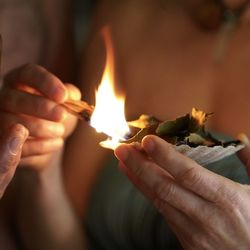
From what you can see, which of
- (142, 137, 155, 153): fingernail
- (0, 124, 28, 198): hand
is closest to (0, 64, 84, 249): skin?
(0, 124, 28, 198): hand

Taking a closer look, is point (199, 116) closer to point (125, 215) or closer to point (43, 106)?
point (43, 106)

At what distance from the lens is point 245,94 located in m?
1.02

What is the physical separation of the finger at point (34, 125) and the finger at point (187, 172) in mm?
255

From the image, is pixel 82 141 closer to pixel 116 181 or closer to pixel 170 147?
pixel 116 181

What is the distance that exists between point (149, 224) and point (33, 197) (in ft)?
0.83

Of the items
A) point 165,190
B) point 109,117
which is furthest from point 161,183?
point 109,117

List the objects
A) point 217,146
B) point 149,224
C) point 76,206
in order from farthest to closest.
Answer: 1. point 76,206
2. point 149,224
3. point 217,146

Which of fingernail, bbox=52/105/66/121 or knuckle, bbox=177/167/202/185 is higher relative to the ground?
fingernail, bbox=52/105/66/121

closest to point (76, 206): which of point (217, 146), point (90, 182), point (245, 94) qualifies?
point (90, 182)

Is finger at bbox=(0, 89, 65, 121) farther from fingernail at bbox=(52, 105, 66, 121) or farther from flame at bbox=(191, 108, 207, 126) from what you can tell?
flame at bbox=(191, 108, 207, 126)

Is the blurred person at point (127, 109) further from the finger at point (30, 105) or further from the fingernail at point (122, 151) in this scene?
the fingernail at point (122, 151)

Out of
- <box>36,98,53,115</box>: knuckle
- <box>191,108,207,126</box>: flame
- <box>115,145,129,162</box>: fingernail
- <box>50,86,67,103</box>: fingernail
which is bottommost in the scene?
<box>115,145,129,162</box>: fingernail

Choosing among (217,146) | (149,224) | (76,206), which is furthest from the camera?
(76,206)

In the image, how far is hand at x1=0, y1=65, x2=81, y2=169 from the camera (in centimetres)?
75
